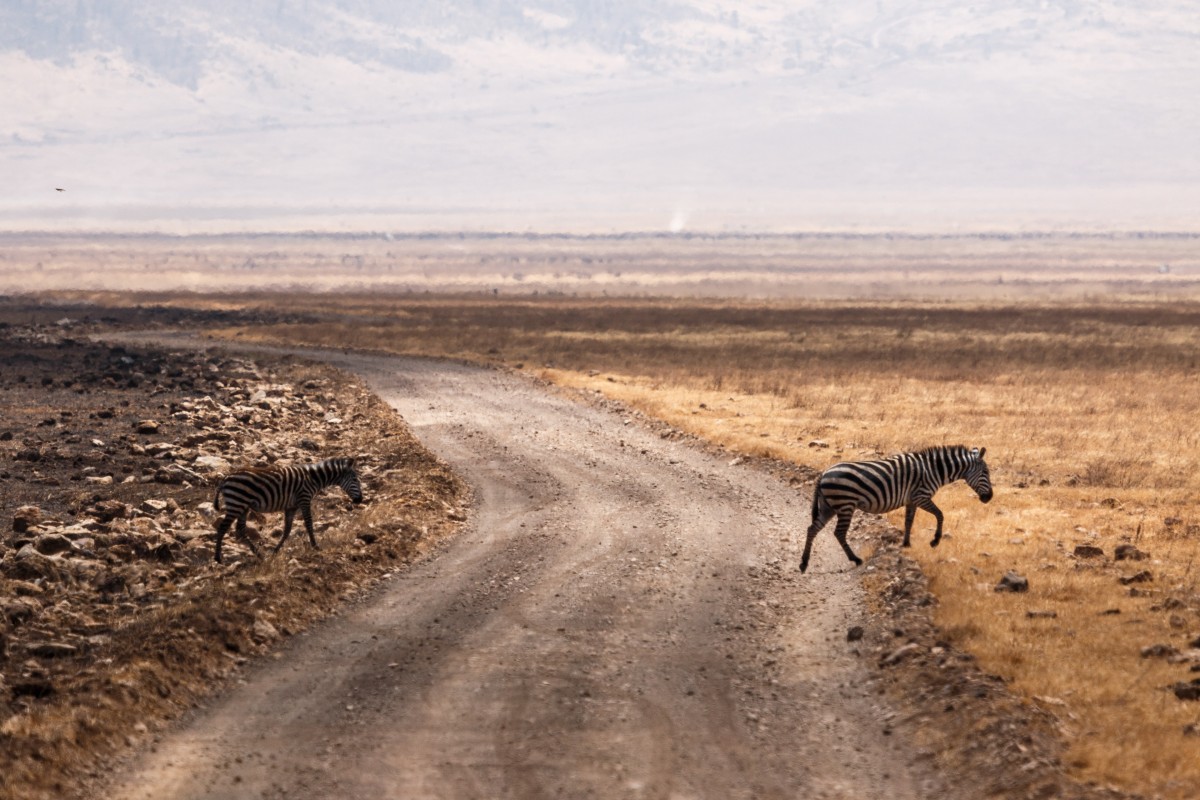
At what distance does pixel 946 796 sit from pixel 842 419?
34123 millimetres

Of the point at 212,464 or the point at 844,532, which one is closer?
the point at 844,532

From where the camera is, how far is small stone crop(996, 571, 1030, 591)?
71.6ft

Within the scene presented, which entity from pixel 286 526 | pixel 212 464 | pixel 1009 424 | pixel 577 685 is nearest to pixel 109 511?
pixel 286 526

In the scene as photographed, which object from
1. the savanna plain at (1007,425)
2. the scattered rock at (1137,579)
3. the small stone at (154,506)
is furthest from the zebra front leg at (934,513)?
the small stone at (154,506)

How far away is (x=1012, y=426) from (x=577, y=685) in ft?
108

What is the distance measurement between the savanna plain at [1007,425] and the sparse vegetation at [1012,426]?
71 mm

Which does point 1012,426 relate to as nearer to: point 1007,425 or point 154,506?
point 1007,425

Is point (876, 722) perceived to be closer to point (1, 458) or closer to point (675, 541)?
point (675, 541)

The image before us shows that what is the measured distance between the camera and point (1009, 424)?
4706 centimetres

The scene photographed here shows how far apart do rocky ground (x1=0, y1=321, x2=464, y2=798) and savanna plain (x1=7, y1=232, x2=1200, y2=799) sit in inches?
354

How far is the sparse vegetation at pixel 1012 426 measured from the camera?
687 inches

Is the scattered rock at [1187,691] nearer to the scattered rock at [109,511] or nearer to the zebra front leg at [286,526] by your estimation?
the zebra front leg at [286,526]

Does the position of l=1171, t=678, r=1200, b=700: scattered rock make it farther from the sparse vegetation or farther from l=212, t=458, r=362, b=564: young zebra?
l=212, t=458, r=362, b=564: young zebra

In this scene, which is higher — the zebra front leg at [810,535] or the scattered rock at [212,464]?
the zebra front leg at [810,535]
